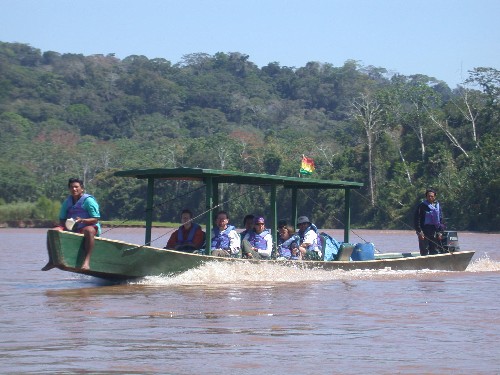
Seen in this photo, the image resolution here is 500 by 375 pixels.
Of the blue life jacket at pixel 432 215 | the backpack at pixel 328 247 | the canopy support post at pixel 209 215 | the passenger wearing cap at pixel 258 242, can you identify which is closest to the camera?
the canopy support post at pixel 209 215

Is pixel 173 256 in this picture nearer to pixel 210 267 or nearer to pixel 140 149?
pixel 210 267

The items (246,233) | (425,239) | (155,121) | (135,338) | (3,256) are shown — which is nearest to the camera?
(135,338)

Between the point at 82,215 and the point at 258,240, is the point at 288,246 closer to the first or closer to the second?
the point at 258,240

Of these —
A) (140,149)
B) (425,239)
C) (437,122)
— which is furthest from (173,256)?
(140,149)

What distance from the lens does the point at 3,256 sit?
25219 mm

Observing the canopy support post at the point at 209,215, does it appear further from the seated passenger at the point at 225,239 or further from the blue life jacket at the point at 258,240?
the blue life jacket at the point at 258,240

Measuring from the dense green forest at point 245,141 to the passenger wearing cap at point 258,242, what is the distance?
8.38 ft

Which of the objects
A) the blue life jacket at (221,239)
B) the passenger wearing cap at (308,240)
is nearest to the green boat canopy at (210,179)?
the blue life jacket at (221,239)

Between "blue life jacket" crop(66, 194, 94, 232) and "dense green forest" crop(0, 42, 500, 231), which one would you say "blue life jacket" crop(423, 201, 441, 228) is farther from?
"blue life jacket" crop(66, 194, 94, 232)

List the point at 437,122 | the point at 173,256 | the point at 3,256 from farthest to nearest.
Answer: the point at 437,122
the point at 3,256
the point at 173,256

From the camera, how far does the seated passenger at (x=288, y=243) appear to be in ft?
55.1

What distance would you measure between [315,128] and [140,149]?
77.5ft

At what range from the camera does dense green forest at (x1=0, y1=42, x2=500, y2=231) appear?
48.6m

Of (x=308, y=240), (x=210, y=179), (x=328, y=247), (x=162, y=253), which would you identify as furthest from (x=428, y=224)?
(x=162, y=253)
